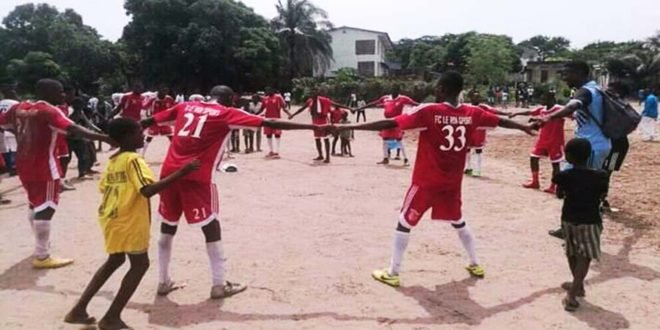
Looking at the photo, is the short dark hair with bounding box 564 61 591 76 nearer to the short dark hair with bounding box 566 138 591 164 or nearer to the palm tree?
the short dark hair with bounding box 566 138 591 164

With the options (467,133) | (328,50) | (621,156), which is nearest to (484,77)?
(328,50)

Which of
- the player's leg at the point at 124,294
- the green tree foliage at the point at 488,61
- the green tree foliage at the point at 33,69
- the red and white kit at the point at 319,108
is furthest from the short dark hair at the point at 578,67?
the green tree foliage at the point at 33,69

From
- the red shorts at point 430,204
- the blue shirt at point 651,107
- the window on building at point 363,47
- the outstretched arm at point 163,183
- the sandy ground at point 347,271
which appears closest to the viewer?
the outstretched arm at point 163,183

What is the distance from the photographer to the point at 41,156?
623cm

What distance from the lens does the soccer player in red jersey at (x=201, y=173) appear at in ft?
17.1

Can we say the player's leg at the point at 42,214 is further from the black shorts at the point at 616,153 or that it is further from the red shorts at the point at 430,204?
the black shorts at the point at 616,153

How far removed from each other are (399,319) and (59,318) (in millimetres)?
2845

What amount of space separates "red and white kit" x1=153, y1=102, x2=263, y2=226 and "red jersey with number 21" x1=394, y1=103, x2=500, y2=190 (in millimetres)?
1521

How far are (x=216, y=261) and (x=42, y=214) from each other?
2270 mm

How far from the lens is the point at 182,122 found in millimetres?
5352

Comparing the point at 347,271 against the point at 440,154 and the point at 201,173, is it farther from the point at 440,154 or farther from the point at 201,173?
the point at 201,173

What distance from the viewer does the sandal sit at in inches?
211

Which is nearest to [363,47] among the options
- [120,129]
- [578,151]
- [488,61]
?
[488,61]

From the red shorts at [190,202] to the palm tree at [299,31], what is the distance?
2204 inches
